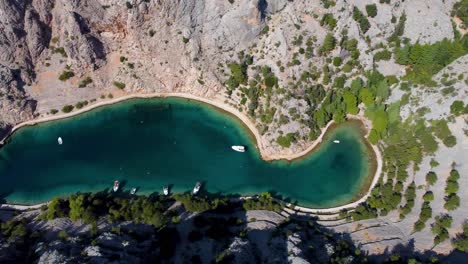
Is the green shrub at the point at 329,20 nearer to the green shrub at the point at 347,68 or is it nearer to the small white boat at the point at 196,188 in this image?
the green shrub at the point at 347,68

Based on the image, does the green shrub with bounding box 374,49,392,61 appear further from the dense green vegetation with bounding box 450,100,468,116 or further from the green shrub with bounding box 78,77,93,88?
the green shrub with bounding box 78,77,93,88

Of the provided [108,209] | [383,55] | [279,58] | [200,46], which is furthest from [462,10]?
[108,209]

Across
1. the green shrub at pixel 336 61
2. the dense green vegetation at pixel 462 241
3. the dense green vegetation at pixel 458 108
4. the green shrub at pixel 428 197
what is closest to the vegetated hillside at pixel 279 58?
the dense green vegetation at pixel 458 108

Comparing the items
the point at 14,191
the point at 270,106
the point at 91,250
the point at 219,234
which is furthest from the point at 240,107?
the point at 14,191

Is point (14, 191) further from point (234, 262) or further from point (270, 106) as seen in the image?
point (270, 106)

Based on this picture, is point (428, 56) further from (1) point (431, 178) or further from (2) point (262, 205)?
(2) point (262, 205)

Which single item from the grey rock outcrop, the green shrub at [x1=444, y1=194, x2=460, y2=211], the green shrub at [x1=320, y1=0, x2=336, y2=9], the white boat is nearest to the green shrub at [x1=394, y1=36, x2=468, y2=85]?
the green shrub at [x1=320, y1=0, x2=336, y2=9]
